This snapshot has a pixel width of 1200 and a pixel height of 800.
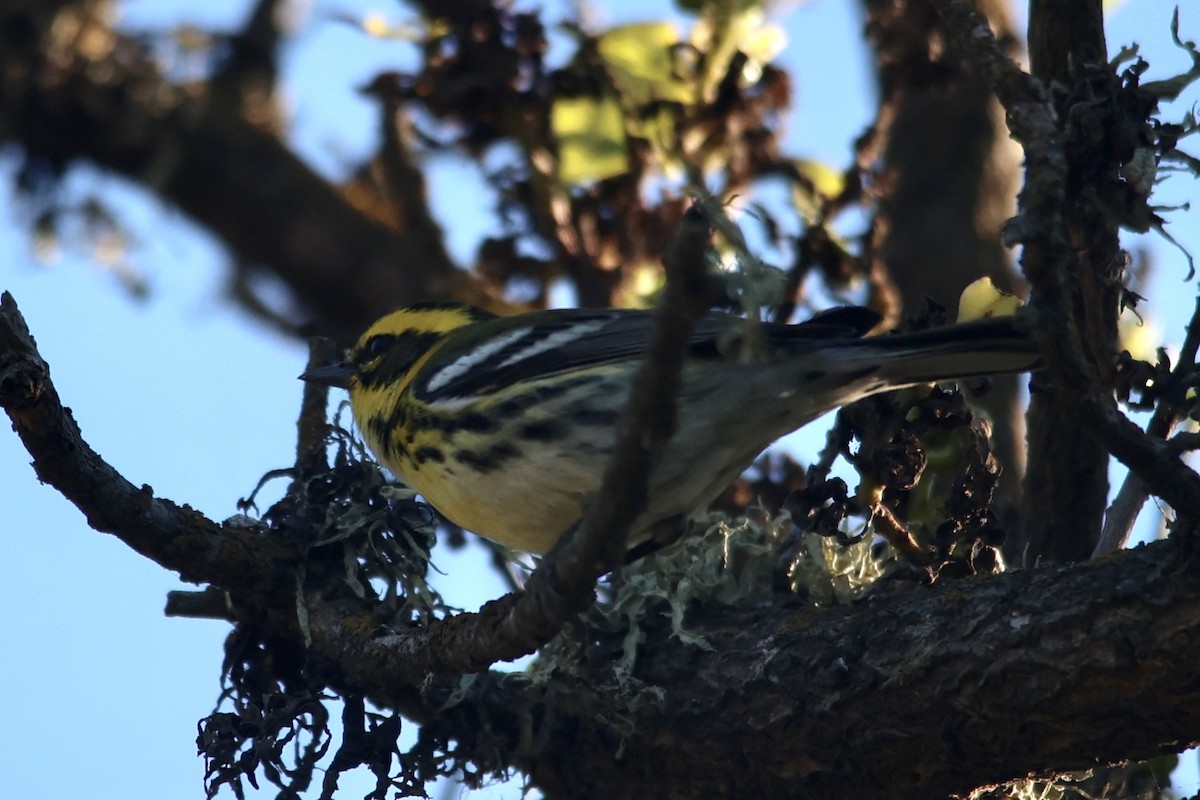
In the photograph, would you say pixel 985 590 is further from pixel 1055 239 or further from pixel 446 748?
pixel 446 748

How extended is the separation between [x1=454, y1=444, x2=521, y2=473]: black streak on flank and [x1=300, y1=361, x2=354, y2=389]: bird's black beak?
903mm

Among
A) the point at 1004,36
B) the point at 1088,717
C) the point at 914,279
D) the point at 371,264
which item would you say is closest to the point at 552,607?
the point at 1088,717

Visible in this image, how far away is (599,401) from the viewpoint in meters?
3.18

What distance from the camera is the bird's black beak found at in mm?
4098

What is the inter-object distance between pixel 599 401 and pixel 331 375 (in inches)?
48.5

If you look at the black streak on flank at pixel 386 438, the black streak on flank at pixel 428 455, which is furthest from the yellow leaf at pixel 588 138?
the black streak on flank at pixel 428 455

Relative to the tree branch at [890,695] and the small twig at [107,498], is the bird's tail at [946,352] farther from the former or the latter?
the small twig at [107,498]

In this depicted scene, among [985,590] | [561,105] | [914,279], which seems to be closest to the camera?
[985,590]

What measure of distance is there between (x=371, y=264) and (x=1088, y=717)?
4480 millimetres

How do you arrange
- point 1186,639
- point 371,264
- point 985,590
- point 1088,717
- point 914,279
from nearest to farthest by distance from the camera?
point 1186,639 < point 1088,717 < point 985,590 < point 914,279 < point 371,264

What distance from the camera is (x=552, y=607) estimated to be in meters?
2.52

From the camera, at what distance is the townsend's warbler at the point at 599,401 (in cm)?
300

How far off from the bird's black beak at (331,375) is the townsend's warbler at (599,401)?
481 mm

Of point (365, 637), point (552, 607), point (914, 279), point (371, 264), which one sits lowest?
point (552, 607)
